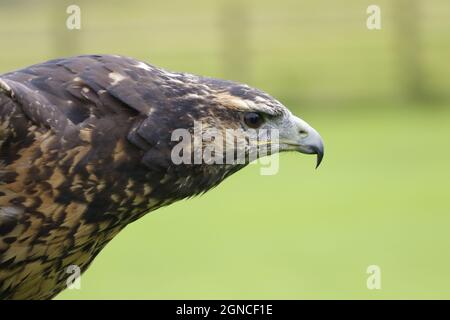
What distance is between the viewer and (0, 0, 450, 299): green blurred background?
513 inches

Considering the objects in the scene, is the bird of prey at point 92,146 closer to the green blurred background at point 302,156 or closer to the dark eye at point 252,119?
the dark eye at point 252,119

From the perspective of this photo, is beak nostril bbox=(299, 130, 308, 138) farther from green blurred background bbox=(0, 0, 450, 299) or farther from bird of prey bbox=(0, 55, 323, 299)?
green blurred background bbox=(0, 0, 450, 299)

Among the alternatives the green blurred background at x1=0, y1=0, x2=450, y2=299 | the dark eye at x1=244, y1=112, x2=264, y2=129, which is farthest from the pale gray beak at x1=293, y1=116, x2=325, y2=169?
the green blurred background at x1=0, y1=0, x2=450, y2=299

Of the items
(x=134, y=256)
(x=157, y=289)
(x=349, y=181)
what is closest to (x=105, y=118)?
(x=157, y=289)

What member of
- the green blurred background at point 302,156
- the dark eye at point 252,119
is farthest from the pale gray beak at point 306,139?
the green blurred background at point 302,156

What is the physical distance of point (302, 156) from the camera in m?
21.7

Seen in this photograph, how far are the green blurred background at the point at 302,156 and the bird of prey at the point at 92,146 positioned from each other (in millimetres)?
Result: 4553

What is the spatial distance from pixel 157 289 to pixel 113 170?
23.0 feet

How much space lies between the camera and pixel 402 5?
2606 centimetres

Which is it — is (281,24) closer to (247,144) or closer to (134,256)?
(134,256)

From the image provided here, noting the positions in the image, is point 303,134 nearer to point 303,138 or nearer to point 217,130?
point 303,138

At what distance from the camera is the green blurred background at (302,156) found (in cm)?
1303

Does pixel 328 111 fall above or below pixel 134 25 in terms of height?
below

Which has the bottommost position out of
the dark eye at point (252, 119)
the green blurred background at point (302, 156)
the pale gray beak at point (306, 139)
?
the green blurred background at point (302, 156)
